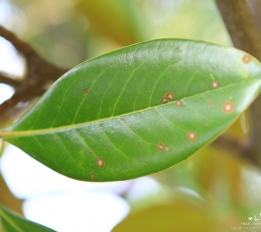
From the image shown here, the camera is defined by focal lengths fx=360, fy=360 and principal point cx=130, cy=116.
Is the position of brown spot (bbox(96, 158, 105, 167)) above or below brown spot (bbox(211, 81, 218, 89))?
below

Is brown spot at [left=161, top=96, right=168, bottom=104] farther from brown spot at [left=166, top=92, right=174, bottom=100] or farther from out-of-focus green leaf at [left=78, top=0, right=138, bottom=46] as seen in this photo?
out-of-focus green leaf at [left=78, top=0, right=138, bottom=46]

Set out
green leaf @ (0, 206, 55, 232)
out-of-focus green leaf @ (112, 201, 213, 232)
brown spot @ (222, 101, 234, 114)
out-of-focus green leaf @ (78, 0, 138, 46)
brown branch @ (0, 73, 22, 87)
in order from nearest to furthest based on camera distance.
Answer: brown spot @ (222, 101, 234, 114) < green leaf @ (0, 206, 55, 232) < brown branch @ (0, 73, 22, 87) < out-of-focus green leaf @ (112, 201, 213, 232) < out-of-focus green leaf @ (78, 0, 138, 46)

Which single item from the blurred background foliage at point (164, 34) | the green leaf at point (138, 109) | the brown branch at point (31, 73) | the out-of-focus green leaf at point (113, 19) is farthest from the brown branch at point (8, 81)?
the out-of-focus green leaf at point (113, 19)

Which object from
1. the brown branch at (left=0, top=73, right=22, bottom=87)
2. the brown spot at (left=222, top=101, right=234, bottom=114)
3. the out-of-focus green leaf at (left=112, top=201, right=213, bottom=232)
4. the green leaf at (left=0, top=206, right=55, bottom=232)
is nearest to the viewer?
the brown spot at (left=222, top=101, right=234, bottom=114)

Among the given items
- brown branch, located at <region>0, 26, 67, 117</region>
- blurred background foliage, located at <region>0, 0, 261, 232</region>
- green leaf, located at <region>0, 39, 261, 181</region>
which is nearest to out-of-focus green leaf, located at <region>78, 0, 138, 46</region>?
blurred background foliage, located at <region>0, 0, 261, 232</region>

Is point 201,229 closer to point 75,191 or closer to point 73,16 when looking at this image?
point 75,191

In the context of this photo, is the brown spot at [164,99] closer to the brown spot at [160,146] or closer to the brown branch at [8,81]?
the brown spot at [160,146]
